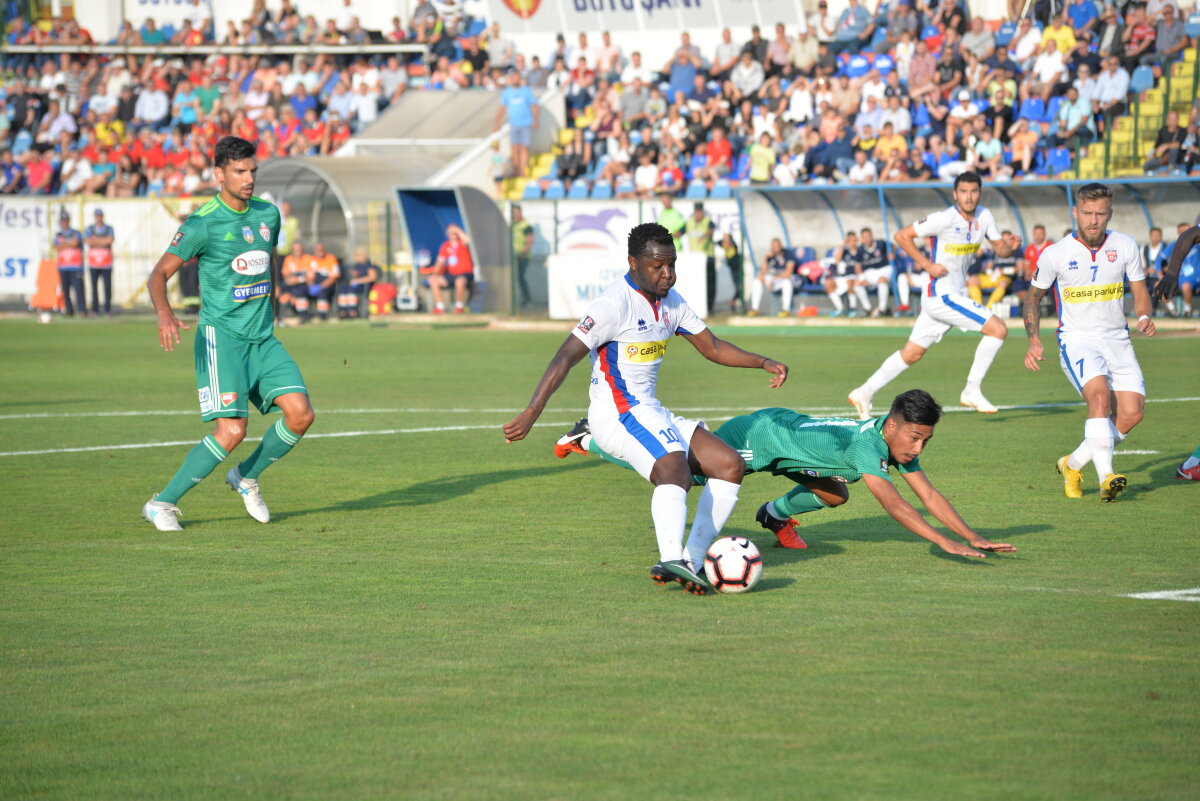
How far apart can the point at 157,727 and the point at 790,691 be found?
6.78 feet

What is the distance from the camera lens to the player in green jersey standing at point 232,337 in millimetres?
8648

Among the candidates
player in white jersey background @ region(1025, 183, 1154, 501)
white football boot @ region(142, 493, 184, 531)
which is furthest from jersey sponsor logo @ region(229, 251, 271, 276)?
player in white jersey background @ region(1025, 183, 1154, 501)

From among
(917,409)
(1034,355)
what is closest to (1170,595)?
(917,409)

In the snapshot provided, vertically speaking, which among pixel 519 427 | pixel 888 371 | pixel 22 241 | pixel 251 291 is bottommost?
pixel 888 371

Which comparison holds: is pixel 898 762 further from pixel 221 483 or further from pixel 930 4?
pixel 930 4

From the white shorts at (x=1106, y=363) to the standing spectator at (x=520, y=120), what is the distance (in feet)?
87.2

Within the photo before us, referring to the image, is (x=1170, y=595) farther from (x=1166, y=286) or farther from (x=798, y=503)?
(x=1166, y=286)

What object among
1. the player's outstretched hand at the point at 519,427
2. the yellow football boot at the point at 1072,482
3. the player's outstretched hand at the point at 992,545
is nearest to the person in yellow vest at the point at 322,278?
the yellow football boot at the point at 1072,482

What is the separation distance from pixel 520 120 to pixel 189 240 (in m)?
27.2

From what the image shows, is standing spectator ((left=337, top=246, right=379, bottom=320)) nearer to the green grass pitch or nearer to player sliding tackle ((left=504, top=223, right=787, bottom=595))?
the green grass pitch

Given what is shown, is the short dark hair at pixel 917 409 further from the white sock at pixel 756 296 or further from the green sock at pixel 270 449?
the white sock at pixel 756 296

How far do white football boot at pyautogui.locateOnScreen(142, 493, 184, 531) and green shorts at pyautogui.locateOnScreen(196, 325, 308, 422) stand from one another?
1.83 ft

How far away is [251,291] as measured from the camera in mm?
8859

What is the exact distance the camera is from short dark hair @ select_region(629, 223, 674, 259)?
6.90m
